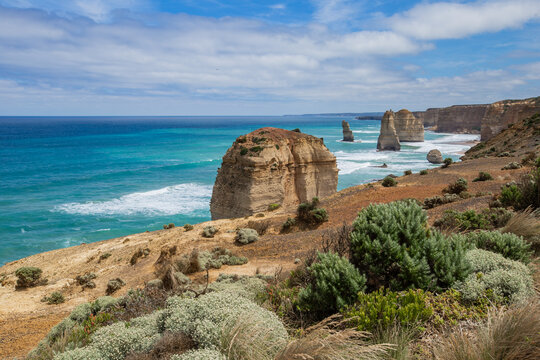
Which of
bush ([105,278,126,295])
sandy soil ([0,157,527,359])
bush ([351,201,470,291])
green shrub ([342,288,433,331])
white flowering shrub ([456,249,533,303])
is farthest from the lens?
bush ([105,278,126,295])

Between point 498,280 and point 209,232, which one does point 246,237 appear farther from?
point 498,280

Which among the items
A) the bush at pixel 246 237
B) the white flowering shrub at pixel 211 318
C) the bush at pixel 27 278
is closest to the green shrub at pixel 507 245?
the white flowering shrub at pixel 211 318

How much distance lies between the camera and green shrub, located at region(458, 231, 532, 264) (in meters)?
6.11

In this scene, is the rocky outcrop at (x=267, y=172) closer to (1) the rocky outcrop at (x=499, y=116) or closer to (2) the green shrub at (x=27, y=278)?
(2) the green shrub at (x=27, y=278)

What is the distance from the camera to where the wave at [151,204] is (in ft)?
117

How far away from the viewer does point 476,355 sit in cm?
331

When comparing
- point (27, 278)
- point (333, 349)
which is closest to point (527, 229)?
point (333, 349)

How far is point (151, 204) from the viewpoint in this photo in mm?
38344

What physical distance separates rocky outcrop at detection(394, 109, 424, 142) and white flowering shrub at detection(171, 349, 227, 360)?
10163 cm

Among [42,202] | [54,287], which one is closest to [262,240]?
[54,287]

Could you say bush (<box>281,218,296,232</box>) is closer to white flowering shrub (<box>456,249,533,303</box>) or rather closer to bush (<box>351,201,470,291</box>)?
bush (<box>351,201,470,291</box>)

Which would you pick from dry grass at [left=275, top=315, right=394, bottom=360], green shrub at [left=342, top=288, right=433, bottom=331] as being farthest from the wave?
dry grass at [left=275, top=315, right=394, bottom=360]

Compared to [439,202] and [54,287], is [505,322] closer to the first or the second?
[439,202]

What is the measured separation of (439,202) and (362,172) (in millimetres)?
38036
